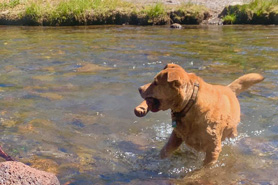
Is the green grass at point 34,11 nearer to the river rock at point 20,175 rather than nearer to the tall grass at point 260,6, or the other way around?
the tall grass at point 260,6

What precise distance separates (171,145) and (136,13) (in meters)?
15.7

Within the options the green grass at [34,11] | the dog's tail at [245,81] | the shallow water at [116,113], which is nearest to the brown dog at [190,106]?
the shallow water at [116,113]

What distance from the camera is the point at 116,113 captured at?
6.49 m

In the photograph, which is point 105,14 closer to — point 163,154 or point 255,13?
point 255,13

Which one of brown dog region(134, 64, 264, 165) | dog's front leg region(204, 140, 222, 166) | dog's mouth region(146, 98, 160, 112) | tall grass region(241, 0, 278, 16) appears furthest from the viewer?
tall grass region(241, 0, 278, 16)

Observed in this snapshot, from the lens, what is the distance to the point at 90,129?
571 centimetres

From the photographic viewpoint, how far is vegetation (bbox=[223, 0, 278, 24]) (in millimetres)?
18766

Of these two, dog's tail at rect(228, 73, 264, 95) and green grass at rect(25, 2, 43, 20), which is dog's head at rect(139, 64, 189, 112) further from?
green grass at rect(25, 2, 43, 20)

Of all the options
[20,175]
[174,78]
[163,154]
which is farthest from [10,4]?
[20,175]

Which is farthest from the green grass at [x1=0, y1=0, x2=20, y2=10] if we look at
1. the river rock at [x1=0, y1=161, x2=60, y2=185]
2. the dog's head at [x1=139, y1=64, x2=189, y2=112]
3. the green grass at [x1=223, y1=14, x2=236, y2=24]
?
the river rock at [x1=0, y1=161, x2=60, y2=185]

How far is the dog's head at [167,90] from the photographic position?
411cm

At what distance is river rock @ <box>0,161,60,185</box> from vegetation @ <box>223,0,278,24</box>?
56.4ft

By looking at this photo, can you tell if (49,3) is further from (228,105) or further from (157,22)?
(228,105)

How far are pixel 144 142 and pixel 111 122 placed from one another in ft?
2.80
